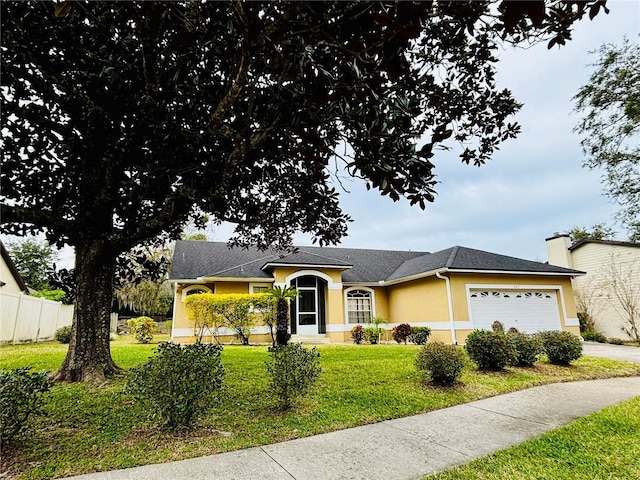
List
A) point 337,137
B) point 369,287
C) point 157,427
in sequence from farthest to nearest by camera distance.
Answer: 1. point 369,287
2. point 337,137
3. point 157,427

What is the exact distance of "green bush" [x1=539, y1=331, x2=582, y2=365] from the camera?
841cm

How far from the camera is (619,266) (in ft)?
53.3

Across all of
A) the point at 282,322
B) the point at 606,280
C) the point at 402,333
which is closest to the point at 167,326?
the point at 282,322

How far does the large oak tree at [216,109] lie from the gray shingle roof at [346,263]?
24.9 ft

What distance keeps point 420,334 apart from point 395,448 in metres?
11.2

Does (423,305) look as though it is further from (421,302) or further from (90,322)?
(90,322)

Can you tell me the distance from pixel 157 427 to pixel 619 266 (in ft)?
64.4

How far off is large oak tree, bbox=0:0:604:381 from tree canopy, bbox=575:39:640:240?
41.2ft

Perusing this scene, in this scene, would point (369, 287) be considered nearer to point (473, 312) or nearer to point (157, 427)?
point (473, 312)

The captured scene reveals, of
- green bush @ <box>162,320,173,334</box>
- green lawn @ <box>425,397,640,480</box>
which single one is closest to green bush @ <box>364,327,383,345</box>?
green lawn @ <box>425,397,640,480</box>

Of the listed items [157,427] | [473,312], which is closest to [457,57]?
[157,427]

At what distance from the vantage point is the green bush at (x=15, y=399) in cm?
351

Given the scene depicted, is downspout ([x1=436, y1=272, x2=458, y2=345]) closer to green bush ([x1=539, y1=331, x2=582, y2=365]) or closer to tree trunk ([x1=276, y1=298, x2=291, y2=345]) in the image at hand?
green bush ([x1=539, y1=331, x2=582, y2=365])

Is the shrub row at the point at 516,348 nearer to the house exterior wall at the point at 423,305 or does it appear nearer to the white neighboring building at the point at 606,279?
the house exterior wall at the point at 423,305
